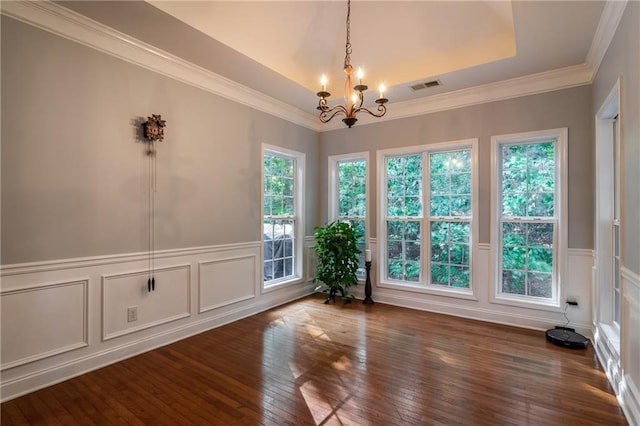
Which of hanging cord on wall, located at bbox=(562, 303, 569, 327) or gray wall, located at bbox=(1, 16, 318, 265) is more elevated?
gray wall, located at bbox=(1, 16, 318, 265)

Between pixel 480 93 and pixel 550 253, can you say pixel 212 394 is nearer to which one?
pixel 550 253

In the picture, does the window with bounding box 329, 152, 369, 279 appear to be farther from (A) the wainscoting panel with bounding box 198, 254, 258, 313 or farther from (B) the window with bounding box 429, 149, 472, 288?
(A) the wainscoting panel with bounding box 198, 254, 258, 313

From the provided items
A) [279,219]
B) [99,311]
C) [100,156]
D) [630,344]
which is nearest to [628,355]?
[630,344]

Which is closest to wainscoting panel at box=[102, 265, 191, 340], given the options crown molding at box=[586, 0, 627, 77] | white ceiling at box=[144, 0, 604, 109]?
white ceiling at box=[144, 0, 604, 109]

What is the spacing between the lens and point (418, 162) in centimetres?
A: 449

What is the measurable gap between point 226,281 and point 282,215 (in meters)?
1.35

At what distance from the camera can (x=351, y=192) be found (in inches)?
201

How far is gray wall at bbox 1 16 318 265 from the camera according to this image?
7.52ft

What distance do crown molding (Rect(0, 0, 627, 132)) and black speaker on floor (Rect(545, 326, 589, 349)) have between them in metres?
2.65

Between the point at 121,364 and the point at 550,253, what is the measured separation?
457 centimetres

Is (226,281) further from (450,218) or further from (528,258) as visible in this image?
(528,258)

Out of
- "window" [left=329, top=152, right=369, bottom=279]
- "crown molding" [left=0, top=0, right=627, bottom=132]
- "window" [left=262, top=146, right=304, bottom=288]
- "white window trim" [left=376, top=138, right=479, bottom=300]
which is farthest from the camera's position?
"window" [left=329, top=152, right=369, bottom=279]

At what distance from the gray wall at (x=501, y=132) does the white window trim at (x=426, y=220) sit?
0.07m

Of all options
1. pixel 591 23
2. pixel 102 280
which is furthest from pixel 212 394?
pixel 591 23
